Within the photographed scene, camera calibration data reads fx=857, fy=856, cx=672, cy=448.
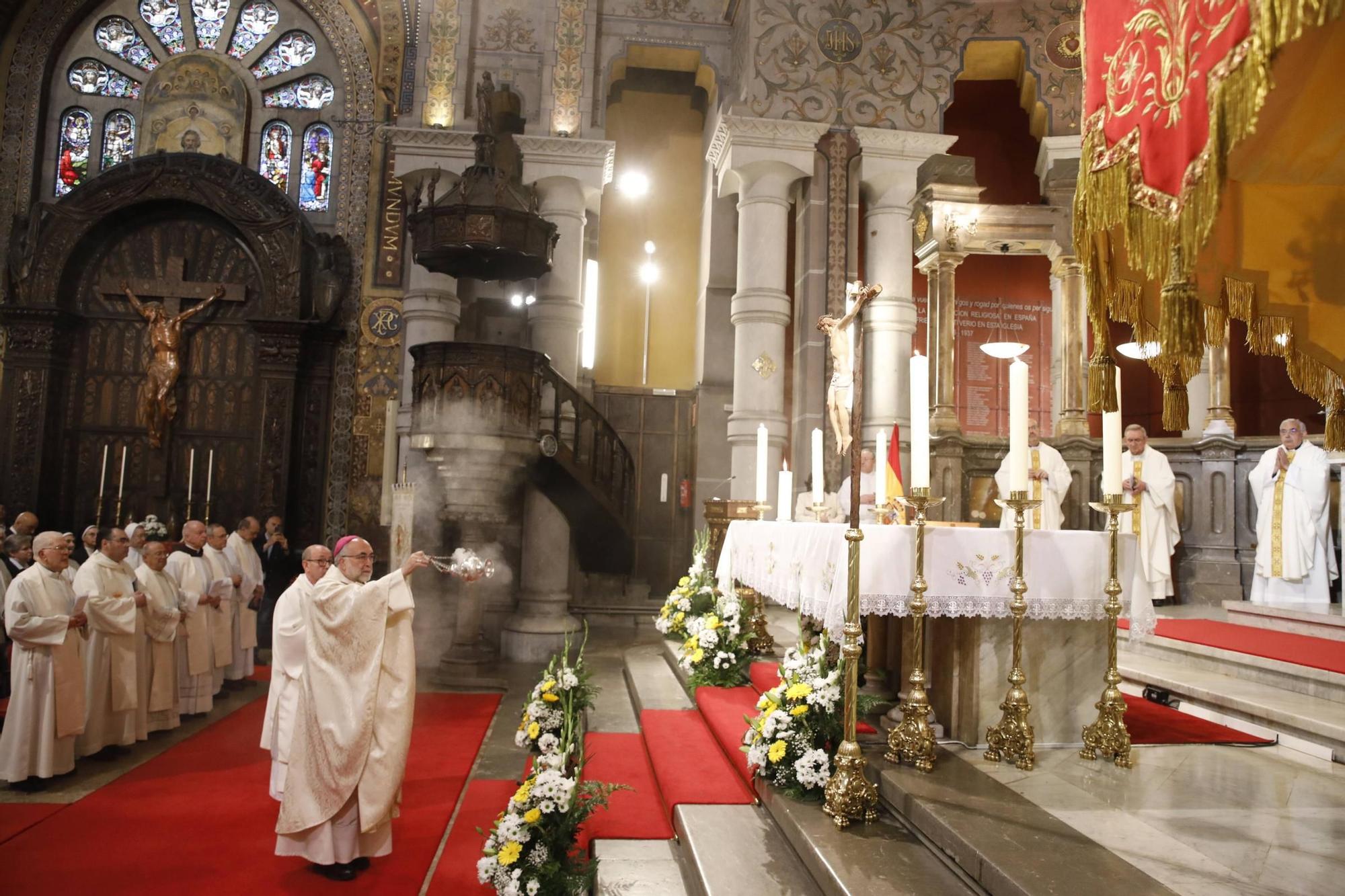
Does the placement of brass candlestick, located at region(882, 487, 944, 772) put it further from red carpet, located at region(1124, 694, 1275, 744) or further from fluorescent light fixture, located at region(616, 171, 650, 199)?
fluorescent light fixture, located at region(616, 171, 650, 199)

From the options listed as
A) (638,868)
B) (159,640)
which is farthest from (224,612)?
(638,868)

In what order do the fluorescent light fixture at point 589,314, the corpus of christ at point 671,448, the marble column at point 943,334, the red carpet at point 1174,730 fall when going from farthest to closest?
the fluorescent light fixture at point 589,314, the marble column at point 943,334, the red carpet at point 1174,730, the corpus of christ at point 671,448

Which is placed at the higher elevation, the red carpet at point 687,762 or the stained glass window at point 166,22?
the stained glass window at point 166,22

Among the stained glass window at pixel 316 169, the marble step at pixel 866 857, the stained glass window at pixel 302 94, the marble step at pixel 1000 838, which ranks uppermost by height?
the stained glass window at pixel 302 94

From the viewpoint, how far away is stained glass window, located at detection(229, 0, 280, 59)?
1258 centimetres

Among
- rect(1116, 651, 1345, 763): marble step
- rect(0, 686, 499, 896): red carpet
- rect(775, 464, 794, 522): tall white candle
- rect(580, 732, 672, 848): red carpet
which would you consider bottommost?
rect(0, 686, 499, 896): red carpet

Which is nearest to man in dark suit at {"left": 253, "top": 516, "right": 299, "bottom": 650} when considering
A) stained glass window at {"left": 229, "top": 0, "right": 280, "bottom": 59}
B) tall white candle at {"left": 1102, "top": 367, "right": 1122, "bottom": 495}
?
stained glass window at {"left": 229, "top": 0, "right": 280, "bottom": 59}

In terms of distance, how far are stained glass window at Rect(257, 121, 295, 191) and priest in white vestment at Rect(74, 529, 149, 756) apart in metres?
7.71

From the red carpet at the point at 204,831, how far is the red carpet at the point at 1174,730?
12.1ft

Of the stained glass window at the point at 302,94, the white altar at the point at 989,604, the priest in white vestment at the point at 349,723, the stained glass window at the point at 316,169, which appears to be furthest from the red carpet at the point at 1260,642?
the stained glass window at the point at 302,94

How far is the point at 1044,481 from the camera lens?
8672 mm

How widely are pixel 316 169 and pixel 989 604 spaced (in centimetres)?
1171

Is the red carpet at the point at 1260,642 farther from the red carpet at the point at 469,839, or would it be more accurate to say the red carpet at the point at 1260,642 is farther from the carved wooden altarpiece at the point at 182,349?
the carved wooden altarpiece at the point at 182,349

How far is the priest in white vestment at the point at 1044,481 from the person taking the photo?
8289 mm
